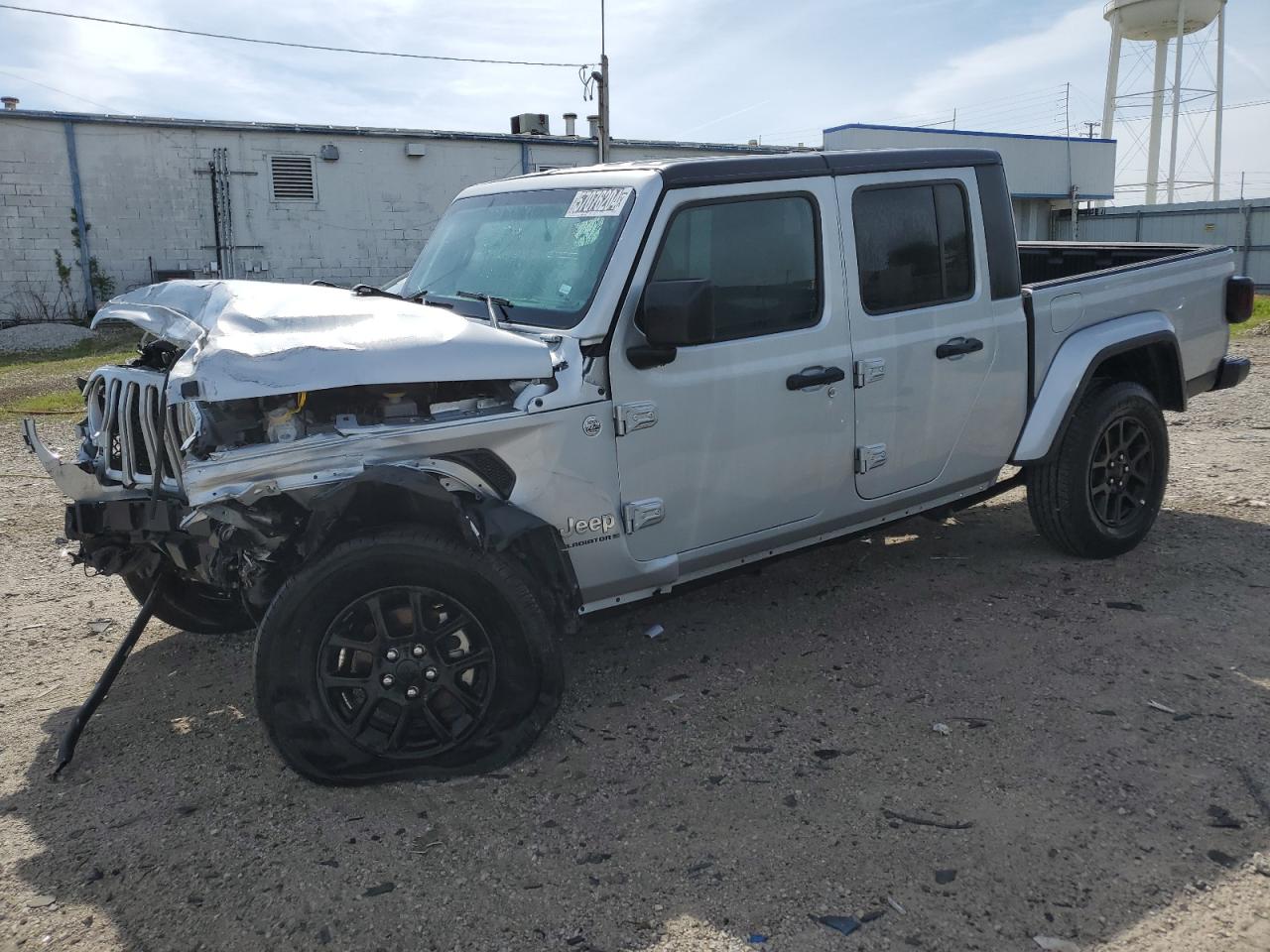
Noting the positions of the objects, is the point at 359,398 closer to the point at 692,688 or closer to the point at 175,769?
the point at 175,769

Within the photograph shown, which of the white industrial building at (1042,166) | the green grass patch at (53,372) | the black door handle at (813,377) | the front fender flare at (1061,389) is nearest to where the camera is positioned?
the black door handle at (813,377)

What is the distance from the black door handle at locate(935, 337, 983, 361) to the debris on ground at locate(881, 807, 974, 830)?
2.14m

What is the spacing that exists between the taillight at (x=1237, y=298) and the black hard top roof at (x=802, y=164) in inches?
73.3

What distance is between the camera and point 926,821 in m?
3.18

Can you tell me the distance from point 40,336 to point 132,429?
1861 centimetres

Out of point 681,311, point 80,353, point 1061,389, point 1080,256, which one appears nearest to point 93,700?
point 681,311

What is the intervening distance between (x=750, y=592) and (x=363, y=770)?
7.91ft

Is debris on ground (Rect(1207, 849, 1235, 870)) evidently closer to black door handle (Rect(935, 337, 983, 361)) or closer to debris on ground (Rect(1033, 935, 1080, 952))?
debris on ground (Rect(1033, 935, 1080, 952))

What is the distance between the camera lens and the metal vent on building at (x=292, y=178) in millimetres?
22547

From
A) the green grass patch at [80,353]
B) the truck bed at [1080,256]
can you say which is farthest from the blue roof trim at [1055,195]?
the truck bed at [1080,256]

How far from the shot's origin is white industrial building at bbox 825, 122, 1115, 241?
33.3 metres

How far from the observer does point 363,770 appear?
11.1 ft

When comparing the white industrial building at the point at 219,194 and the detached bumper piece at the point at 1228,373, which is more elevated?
the white industrial building at the point at 219,194

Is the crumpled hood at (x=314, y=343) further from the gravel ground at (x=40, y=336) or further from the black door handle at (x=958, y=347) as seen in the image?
the gravel ground at (x=40, y=336)
